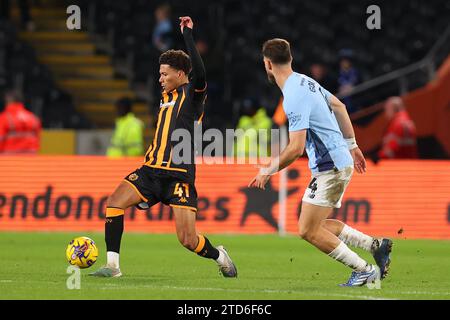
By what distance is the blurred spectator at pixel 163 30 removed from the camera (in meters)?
22.6

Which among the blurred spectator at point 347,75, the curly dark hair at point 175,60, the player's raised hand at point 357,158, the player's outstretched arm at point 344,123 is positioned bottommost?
the player's raised hand at point 357,158

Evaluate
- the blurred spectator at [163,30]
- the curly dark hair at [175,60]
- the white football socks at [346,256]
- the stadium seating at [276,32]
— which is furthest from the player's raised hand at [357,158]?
the stadium seating at [276,32]

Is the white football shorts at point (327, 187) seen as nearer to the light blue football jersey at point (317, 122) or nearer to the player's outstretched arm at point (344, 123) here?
the light blue football jersey at point (317, 122)

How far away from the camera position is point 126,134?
1989cm

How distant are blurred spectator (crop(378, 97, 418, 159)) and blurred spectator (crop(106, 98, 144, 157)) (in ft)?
13.5

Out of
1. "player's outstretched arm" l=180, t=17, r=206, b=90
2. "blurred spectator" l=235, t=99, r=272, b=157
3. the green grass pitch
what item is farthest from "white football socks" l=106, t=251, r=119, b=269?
"blurred spectator" l=235, t=99, r=272, b=157

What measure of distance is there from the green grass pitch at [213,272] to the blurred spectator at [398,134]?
10.6 feet

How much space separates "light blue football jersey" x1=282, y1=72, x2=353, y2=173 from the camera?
9648 mm

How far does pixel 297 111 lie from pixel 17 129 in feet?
35.5

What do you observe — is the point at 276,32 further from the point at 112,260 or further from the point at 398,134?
the point at 112,260

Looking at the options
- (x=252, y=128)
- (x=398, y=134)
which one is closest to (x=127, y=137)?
(x=252, y=128)

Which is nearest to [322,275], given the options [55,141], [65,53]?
[55,141]

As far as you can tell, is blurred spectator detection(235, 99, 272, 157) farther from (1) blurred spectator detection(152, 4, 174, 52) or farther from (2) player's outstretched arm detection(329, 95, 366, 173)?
(2) player's outstretched arm detection(329, 95, 366, 173)
